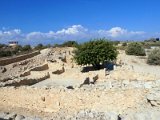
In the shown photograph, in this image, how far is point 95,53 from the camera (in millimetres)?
27203

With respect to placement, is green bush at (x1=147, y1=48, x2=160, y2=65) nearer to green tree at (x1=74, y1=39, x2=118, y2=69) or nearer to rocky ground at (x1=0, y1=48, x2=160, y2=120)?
green tree at (x1=74, y1=39, x2=118, y2=69)

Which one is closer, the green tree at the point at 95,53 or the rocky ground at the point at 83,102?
the rocky ground at the point at 83,102

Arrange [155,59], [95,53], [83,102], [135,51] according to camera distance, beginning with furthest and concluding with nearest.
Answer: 1. [135,51]
2. [155,59]
3. [95,53]
4. [83,102]

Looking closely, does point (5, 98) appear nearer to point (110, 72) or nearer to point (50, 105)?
point (50, 105)

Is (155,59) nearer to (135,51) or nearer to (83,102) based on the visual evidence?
(135,51)

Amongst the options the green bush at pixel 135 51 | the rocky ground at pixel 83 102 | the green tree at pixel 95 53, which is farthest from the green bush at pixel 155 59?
the rocky ground at pixel 83 102

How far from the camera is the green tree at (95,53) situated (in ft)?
88.8

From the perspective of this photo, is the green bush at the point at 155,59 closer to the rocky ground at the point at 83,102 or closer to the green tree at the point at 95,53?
the green tree at the point at 95,53

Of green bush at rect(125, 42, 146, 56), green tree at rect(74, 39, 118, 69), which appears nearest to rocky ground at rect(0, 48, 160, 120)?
green tree at rect(74, 39, 118, 69)

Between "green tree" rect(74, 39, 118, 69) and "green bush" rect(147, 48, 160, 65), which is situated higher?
"green tree" rect(74, 39, 118, 69)

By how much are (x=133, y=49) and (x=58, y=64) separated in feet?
62.3

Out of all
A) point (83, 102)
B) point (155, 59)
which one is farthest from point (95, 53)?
point (83, 102)

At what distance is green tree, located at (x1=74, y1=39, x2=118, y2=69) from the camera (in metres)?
27.1

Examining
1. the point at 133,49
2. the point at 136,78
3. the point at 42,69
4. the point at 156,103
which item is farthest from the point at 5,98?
the point at 133,49
